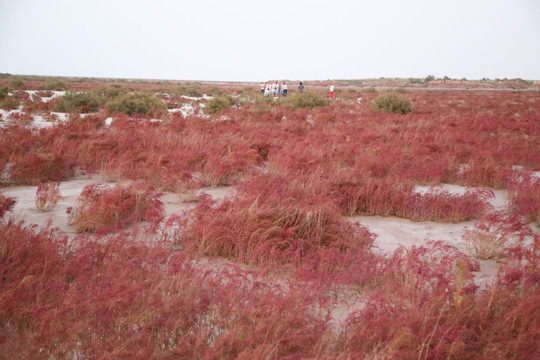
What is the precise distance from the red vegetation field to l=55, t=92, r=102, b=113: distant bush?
357 inches

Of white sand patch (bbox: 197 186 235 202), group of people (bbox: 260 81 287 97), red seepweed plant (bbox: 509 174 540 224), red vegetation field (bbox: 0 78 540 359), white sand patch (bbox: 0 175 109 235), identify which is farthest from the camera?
group of people (bbox: 260 81 287 97)

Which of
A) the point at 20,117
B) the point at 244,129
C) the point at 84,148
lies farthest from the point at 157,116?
the point at 84,148

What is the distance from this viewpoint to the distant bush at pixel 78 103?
16.2 meters

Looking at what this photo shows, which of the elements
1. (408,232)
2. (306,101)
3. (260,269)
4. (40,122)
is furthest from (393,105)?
(260,269)

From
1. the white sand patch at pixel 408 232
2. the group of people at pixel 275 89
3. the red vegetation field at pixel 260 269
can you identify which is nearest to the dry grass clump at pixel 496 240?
the red vegetation field at pixel 260 269

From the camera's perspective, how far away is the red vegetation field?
2580mm

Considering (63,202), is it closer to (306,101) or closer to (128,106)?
(128,106)

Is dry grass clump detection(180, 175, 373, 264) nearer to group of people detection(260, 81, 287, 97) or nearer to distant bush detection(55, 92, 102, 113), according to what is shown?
distant bush detection(55, 92, 102, 113)

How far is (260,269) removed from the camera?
3.66 m

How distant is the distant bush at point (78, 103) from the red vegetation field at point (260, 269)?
29.8 feet

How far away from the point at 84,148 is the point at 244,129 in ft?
14.9

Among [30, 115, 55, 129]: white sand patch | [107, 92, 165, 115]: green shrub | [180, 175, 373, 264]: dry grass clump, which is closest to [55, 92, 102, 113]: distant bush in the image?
[107, 92, 165, 115]: green shrub

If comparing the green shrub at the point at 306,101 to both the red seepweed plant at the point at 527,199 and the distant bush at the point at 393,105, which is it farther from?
the red seepweed plant at the point at 527,199

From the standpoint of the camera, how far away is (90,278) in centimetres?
333
